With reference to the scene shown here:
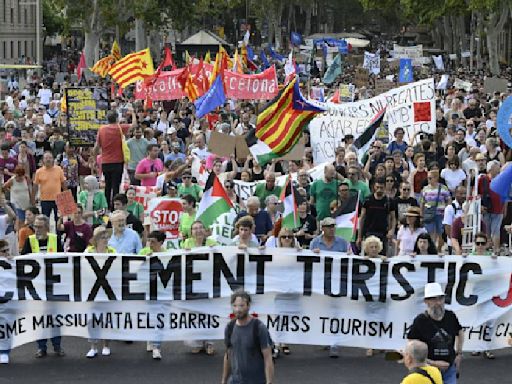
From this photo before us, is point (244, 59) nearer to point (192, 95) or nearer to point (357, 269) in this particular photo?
point (192, 95)

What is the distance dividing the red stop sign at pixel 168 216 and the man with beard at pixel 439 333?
5.60 metres

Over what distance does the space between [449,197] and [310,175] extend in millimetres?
1783

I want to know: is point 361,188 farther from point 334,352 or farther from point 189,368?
point 189,368

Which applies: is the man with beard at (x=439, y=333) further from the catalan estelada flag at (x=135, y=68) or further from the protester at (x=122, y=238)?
the catalan estelada flag at (x=135, y=68)

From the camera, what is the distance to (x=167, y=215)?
15336mm

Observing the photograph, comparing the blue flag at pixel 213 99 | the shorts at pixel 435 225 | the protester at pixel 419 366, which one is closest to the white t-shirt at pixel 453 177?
the shorts at pixel 435 225

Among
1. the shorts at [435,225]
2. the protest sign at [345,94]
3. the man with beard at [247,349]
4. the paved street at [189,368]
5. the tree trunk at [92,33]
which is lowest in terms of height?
the paved street at [189,368]

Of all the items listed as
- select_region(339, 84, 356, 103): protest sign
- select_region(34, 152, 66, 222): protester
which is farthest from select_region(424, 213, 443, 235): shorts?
select_region(339, 84, 356, 103): protest sign

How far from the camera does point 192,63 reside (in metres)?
28.2

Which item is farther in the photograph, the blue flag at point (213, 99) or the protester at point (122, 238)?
the blue flag at point (213, 99)

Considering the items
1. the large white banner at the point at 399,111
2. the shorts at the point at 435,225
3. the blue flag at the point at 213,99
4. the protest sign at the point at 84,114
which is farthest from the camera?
the blue flag at the point at 213,99

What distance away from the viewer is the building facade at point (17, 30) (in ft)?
283

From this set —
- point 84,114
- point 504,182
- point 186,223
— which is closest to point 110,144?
point 84,114

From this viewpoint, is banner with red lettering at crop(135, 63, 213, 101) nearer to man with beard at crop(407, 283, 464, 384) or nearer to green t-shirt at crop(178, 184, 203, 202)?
green t-shirt at crop(178, 184, 203, 202)
